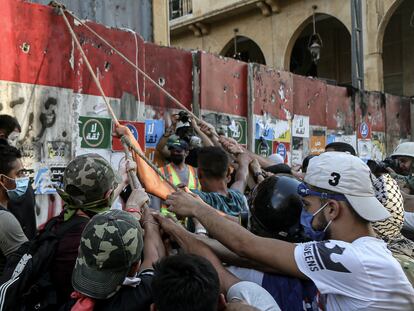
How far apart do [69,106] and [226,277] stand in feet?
11.4

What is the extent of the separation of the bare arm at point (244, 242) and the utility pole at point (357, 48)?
9557 millimetres

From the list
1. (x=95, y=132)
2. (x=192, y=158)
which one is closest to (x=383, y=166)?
(x=192, y=158)

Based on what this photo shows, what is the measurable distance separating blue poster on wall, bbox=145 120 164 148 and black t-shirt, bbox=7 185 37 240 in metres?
2.19

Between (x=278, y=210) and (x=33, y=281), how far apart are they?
110 cm

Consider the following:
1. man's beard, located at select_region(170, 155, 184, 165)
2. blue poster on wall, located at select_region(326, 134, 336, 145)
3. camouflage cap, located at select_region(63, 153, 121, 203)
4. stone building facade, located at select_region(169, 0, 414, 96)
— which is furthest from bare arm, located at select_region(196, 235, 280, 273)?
stone building facade, located at select_region(169, 0, 414, 96)

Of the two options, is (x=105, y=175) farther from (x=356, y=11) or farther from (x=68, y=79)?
(x=356, y=11)

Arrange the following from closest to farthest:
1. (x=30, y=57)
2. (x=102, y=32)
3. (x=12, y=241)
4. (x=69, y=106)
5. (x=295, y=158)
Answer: (x=12, y=241), (x=30, y=57), (x=69, y=106), (x=102, y=32), (x=295, y=158)

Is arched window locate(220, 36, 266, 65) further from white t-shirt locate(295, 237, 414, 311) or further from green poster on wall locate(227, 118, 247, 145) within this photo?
white t-shirt locate(295, 237, 414, 311)

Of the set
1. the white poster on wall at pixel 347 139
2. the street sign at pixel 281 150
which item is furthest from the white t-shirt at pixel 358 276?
the white poster on wall at pixel 347 139

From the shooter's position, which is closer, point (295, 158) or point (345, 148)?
point (345, 148)

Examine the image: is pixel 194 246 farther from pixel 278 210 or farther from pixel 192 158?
pixel 192 158

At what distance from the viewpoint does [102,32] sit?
5.37 meters

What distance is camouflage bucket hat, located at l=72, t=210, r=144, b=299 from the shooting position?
6.16 feet

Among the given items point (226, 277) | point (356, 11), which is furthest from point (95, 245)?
point (356, 11)
